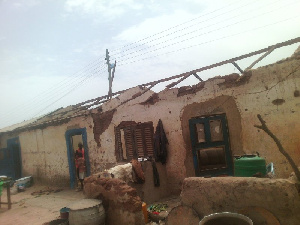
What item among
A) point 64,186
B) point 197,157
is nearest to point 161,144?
point 197,157

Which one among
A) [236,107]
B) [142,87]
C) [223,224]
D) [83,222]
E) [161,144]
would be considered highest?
[142,87]

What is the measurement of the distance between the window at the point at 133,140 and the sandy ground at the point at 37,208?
2402 mm

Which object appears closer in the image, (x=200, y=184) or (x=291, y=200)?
(x=291, y=200)

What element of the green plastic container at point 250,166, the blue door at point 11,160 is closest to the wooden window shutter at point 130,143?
the green plastic container at point 250,166

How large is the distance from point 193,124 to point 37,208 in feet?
20.2

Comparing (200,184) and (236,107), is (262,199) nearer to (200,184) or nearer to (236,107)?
(200,184)

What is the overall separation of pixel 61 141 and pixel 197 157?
7.56 meters

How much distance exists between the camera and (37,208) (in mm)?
8289

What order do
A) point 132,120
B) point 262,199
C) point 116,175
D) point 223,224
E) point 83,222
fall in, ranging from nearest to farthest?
point 223,224 → point 262,199 → point 83,222 → point 116,175 → point 132,120

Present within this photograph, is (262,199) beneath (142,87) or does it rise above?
beneath

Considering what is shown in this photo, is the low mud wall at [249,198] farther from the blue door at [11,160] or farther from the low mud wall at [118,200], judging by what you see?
the blue door at [11,160]

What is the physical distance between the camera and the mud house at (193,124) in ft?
19.2

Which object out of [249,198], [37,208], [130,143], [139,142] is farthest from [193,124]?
[37,208]

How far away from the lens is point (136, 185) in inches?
259
